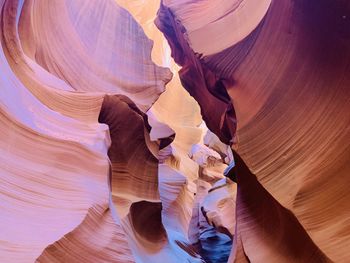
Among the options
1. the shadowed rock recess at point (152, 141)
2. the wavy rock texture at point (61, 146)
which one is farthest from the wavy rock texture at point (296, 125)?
the wavy rock texture at point (61, 146)

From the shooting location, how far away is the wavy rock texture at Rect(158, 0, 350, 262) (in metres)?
1.98

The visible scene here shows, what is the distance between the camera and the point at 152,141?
4.14m

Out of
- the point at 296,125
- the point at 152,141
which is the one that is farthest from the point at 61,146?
the point at 152,141

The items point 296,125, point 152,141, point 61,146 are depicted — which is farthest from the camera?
point 152,141

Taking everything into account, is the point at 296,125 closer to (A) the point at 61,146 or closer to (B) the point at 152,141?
(A) the point at 61,146

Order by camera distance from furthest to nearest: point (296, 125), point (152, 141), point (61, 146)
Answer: point (152, 141), point (296, 125), point (61, 146)

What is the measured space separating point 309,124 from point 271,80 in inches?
A: 16.7

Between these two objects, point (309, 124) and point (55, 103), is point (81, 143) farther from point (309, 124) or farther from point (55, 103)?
point (309, 124)

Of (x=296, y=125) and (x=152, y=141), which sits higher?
(x=296, y=125)

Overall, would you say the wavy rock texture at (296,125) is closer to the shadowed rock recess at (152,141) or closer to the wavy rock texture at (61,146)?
the shadowed rock recess at (152,141)

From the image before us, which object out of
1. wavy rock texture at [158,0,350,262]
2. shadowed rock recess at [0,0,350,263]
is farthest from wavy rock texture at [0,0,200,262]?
wavy rock texture at [158,0,350,262]

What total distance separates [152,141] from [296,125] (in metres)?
2.09

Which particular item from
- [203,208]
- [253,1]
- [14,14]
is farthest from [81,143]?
[203,208]

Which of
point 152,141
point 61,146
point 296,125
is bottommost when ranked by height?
point 152,141
